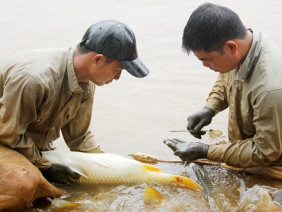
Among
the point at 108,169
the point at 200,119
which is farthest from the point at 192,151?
the point at 108,169

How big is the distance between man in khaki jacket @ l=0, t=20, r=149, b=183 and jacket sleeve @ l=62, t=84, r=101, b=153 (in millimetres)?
235

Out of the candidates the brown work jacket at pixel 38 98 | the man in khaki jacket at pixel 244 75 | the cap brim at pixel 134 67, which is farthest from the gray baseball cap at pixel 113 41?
the man in khaki jacket at pixel 244 75

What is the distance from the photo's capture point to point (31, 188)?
400 cm

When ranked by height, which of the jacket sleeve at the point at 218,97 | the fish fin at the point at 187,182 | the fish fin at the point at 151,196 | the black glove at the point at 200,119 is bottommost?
the fish fin at the point at 151,196

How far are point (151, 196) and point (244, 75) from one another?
150 cm

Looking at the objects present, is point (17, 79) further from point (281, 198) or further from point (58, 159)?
point (281, 198)

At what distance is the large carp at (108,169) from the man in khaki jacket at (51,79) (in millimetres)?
121

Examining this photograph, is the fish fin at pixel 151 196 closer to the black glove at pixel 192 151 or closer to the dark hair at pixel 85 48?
the black glove at pixel 192 151

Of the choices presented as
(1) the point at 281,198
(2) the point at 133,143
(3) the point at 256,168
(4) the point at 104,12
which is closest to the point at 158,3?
(4) the point at 104,12

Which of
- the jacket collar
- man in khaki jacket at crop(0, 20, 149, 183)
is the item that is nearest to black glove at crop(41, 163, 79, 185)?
man in khaki jacket at crop(0, 20, 149, 183)

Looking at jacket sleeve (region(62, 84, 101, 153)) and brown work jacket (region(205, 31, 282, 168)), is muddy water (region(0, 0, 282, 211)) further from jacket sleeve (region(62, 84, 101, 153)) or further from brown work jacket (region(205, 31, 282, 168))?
jacket sleeve (region(62, 84, 101, 153))

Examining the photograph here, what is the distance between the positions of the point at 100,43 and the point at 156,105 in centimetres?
286

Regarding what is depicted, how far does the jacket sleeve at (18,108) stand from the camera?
12.6 ft

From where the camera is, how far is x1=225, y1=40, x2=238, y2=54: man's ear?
12.8ft
